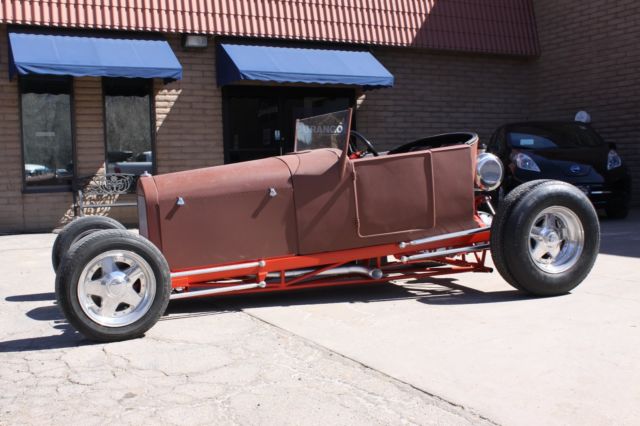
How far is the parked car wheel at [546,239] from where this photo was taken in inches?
208

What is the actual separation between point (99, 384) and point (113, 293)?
0.89 meters

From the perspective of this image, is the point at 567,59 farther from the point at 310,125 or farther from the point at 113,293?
the point at 113,293

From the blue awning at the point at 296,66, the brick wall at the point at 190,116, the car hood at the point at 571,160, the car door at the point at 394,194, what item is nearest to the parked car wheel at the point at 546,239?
the car door at the point at 394,194

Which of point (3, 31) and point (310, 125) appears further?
point (3, 31)

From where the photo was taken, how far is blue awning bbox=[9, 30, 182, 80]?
1002 centimetres

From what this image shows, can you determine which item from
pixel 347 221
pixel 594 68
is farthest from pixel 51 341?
pixel 594 68

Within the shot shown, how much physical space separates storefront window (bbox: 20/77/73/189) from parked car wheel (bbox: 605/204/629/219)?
8.89m

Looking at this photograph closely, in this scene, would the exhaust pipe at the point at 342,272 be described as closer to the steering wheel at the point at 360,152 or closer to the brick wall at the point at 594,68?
the steering wheel at the point at 360,152

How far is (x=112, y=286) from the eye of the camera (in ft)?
14.7

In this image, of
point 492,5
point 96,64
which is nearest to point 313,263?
point 96,64

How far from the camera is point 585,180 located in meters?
10.3

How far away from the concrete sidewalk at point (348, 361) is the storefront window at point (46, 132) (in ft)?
20.4

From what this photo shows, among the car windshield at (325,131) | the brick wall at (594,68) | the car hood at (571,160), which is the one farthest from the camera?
the brick wall at (594,68)

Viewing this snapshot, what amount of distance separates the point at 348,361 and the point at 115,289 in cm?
163
